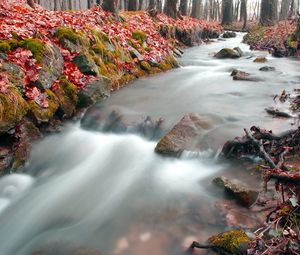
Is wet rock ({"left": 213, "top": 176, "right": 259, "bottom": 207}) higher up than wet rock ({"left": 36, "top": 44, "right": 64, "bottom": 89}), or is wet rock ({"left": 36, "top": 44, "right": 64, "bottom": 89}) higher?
wet rock ({"left": 36, "top": 44, "right": 64, "bottom": 89})

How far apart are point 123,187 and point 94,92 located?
3.04 metres

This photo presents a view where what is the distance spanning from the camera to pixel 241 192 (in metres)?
4.13

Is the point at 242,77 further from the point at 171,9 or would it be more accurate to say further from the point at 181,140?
the point at 171,9

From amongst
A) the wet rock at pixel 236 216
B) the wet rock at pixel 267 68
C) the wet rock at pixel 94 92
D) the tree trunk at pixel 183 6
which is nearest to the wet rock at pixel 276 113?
the wet rock at pixel 236 216

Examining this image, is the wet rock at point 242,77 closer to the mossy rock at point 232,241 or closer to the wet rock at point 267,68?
the wet rock at point 267,68

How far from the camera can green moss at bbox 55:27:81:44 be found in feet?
26.6

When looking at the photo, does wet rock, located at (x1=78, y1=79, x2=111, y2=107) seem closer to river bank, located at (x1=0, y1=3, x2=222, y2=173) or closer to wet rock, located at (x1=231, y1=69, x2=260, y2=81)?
river bank, located at (x1=0, y1=3, x2=222, y2=173)

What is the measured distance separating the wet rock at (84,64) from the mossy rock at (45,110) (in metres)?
1.32

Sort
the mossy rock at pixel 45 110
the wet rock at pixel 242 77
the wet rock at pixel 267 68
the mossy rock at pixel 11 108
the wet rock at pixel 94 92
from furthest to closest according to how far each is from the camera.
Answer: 1. the wet rock at pixel 267 68
2. the wet rock at pixel 242 77
3. the wet rock at pixel 94 92
4. the mossy rock at pixel 45 110
5. the mossy rock at pixel 11 108

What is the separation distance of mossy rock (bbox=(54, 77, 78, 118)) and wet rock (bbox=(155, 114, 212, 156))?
6.99 feet

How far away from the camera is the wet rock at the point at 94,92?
7.33m

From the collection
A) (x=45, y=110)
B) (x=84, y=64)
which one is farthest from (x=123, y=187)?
(x=84, y=64)

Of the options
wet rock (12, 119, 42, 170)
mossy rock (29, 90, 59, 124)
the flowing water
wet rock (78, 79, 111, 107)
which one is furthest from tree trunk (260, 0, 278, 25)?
wet rock (12, 119, 42, 170)

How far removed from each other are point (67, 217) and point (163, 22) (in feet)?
43.8
